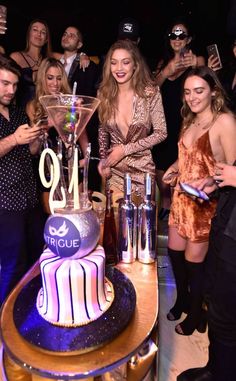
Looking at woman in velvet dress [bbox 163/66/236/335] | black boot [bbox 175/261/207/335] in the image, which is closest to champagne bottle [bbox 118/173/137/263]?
woman in velvet dress [bbox 163/66/236/335]

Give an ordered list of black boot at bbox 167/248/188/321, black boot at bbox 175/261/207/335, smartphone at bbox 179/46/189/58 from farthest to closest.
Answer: smartphone at bbox 179/46/189/58, black boot at bbox 167/248/188/321, black boot at bbox 175/261/207/335

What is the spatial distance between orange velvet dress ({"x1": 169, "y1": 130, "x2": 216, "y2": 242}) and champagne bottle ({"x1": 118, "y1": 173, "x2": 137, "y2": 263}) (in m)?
0.53

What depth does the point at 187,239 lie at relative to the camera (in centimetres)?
198

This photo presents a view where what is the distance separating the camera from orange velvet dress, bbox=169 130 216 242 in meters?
1.85

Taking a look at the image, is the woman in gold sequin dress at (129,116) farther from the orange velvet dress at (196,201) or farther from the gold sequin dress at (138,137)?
the orange velvet dress at (196,201)

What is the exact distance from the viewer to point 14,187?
1901 millimetres

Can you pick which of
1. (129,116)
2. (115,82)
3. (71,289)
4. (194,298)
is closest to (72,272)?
(71,289)

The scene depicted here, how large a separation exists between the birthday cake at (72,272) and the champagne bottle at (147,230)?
0.40 metres

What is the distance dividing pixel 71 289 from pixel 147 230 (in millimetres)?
525

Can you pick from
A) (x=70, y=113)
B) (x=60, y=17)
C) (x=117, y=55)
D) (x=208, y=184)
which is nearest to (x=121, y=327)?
(x=70, y=113)

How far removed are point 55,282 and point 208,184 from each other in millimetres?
966

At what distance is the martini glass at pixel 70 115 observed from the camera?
1.09m

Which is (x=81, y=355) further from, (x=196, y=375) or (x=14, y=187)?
(x=14, y=187)

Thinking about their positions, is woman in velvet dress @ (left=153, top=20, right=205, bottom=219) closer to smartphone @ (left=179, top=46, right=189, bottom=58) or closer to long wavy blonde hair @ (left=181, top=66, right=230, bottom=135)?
smartphone @ (left=179, top=46, right=189, bottom=58)
